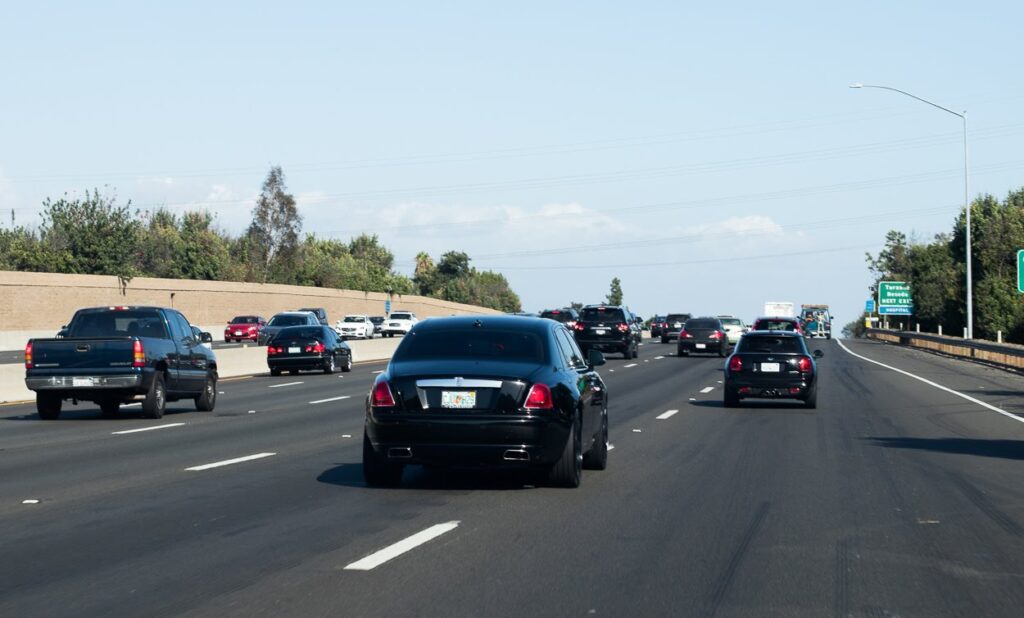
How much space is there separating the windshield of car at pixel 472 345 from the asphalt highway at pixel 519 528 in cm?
124

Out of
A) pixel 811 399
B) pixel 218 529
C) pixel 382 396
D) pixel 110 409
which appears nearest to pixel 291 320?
pixel 110 409

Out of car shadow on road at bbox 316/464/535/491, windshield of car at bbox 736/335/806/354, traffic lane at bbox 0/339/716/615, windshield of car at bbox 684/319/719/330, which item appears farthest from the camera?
windshield of car at bbox 684/319/719/330

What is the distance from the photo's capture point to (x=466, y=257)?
571 ft

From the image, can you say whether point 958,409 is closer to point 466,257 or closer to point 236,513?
point 236,513

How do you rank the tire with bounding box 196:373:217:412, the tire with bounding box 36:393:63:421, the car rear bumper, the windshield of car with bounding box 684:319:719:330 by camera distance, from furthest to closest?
the windshield of car with bounding box 684:319:719:330
the tire with bounding box 196:373:217:412
the tire with bounding box 36:393:63:421
the car rear bumper

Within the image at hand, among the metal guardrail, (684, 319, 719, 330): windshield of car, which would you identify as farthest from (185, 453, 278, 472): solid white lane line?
(684, 319, 719, 330): windshield of car

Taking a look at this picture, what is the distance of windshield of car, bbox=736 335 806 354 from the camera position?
26.1 metres

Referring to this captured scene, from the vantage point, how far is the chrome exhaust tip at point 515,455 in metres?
12.5

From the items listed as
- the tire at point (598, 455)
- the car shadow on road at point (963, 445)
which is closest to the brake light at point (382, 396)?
the tire at point (598, 455)

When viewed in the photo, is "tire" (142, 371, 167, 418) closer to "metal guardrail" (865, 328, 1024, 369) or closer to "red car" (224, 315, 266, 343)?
"metal guardrail" (865, 328, 1024, 369)

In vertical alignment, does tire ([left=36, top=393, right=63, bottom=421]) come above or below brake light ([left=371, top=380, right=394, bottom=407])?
below

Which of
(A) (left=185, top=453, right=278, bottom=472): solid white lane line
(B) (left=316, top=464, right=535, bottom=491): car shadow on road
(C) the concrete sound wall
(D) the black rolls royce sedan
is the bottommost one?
(A) (left=185, top=453, right=278, bottom=472): solid white lane line

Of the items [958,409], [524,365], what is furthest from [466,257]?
[524,365]

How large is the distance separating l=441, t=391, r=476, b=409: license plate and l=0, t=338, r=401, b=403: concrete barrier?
1920 cm
